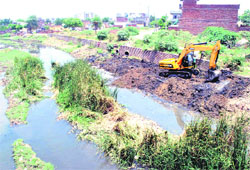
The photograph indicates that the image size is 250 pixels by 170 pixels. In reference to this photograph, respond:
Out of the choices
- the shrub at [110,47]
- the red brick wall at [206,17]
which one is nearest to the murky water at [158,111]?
the shrub at [110,47]

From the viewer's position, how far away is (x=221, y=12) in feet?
97.9

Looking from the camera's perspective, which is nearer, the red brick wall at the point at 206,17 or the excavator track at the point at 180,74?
the excavator track at the point at 180,74

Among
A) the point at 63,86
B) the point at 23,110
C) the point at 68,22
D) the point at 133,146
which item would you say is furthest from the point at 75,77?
the point at 68,22

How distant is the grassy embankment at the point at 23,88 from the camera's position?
12.3 m

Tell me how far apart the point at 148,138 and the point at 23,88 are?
11.0m

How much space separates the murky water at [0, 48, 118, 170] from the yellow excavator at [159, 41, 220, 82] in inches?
352

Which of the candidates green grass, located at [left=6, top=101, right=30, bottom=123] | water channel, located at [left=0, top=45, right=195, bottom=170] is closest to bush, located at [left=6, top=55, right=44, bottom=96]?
water channel, located at [left=0, top=45, right=195, bottom=170]

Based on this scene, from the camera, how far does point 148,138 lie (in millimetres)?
8195

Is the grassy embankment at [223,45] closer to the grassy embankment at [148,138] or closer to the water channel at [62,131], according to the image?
the water channel at [62,131]

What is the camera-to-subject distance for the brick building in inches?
1157

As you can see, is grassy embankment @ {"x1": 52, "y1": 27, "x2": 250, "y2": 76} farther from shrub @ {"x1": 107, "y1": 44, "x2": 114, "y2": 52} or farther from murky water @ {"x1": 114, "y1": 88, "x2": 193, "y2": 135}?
murky water @ {"x1": 114, "y1": 88, "x2": 193, "y2": 135}

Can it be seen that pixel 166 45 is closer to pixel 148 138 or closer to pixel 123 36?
pixel 123 36

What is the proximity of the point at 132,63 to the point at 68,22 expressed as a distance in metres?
41.3

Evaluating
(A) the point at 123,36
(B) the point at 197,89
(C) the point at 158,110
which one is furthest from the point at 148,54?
(C) the point at 158,110
